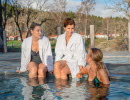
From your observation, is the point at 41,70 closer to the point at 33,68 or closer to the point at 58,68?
the point at 33,68

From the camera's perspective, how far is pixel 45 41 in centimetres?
538

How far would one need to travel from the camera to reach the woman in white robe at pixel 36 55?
5.14 m

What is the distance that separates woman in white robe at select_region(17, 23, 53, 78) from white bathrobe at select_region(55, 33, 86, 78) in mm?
288

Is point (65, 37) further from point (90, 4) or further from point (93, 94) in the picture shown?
point (90, 4)

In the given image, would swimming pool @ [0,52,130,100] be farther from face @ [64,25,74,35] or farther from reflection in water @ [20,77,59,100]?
face @ [64,25,74,35]

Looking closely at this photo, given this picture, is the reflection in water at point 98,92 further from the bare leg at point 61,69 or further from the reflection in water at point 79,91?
the bare leg at point 61,69

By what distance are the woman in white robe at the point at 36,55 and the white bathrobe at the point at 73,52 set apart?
0.29 meters

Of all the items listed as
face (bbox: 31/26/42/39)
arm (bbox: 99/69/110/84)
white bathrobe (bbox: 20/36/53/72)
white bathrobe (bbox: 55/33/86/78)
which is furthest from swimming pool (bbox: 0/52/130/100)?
face (bbox: 31/26/42/39)

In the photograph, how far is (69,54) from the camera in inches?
199

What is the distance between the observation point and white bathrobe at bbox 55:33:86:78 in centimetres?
486

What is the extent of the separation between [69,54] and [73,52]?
95 millimetres

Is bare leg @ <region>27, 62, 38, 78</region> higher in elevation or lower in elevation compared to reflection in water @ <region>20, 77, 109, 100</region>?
higher

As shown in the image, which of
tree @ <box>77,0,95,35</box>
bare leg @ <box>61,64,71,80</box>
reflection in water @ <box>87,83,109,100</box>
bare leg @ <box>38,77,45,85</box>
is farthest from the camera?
tree @ <box>77,0,95,35</box>

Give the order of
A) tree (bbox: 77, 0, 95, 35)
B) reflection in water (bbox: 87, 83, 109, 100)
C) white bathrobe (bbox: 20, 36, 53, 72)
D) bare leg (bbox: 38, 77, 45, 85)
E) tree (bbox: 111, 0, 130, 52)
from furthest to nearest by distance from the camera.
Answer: tree (bbox: 77, 0, 95, 35) → tree (bbox: 111, 0, 130, 52) → white bathrobe (bbox: 20, 36, 53, 72) → bare leg (bbox: 38, 77, 45, 85) → reflection in water (bbox: 87, 83, 109, 100)
